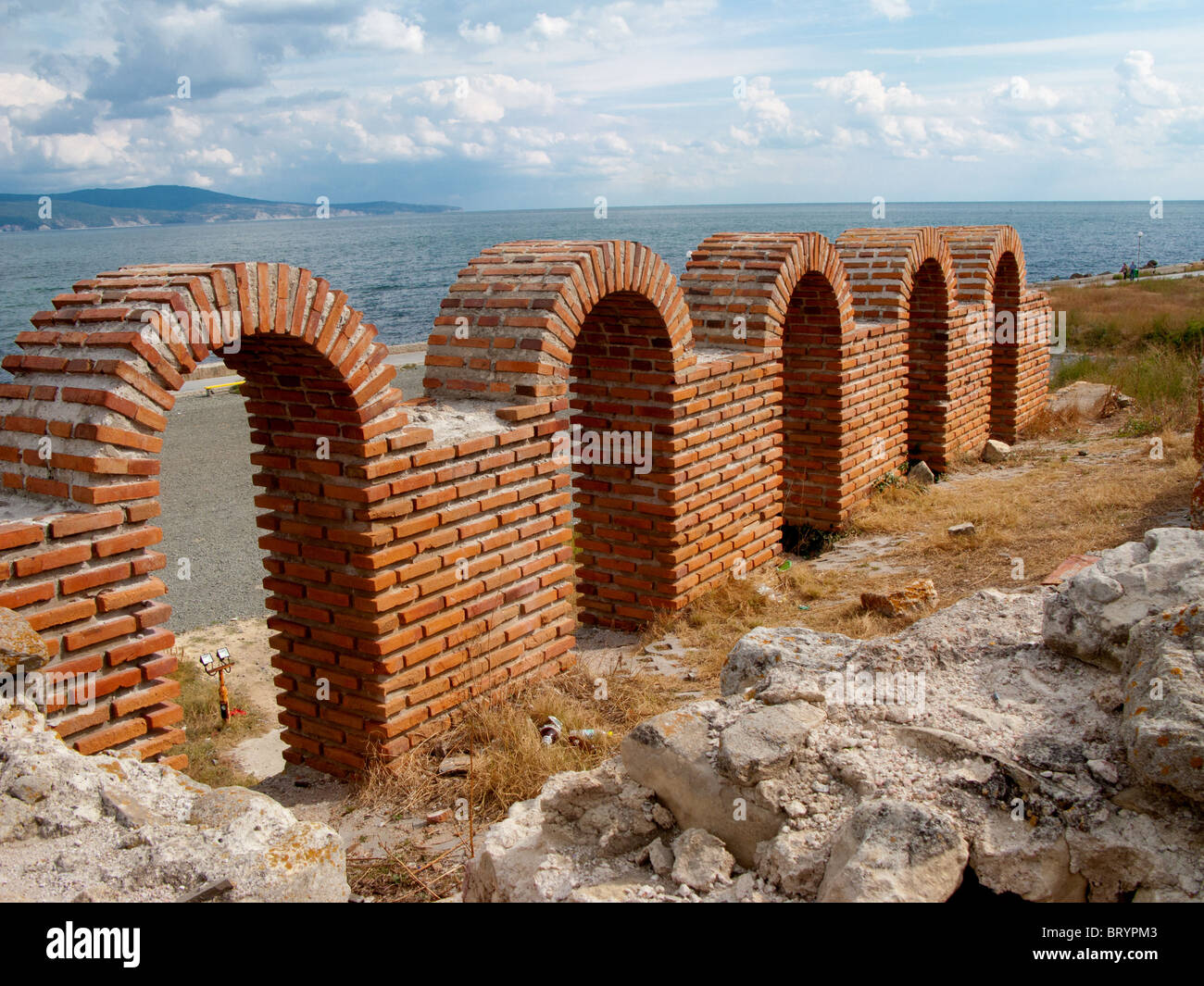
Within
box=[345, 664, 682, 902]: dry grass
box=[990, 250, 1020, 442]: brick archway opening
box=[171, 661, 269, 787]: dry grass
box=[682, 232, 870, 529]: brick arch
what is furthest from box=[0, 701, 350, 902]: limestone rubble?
box=[990, 250, 1020, 442]: brick archway opening

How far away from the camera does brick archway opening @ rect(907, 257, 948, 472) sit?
399 inches

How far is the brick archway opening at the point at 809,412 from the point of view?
8.26 metres

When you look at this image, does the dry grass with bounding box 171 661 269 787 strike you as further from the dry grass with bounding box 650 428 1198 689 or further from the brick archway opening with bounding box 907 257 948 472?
the brick archway opening with bounding box 907 257 948 472

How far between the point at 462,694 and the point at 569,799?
7.05 feet

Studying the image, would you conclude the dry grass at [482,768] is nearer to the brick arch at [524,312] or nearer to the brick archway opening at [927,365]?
the brick arch at [524,312]

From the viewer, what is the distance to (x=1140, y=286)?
3253 centimetres

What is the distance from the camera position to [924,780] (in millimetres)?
2771

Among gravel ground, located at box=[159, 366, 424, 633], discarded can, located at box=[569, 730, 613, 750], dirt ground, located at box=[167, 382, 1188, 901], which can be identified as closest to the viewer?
dirt ground, located at box=[167, 382, 1188, 901]

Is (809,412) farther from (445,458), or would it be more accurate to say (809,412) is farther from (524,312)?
(445,458)

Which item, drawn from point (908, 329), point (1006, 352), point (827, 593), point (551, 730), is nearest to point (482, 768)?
point (551, 730)

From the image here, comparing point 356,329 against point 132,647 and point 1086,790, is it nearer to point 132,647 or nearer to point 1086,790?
point 132,647

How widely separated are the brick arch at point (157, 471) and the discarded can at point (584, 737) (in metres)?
0.95

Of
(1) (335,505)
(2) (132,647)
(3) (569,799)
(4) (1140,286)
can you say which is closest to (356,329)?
(1) (335,505)

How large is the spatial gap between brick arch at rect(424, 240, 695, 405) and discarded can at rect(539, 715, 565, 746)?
170 centimetres
